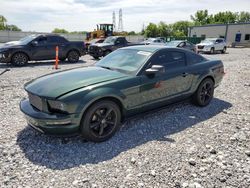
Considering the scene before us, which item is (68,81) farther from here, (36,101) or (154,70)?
(154,70)

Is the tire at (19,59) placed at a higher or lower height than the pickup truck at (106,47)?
lower

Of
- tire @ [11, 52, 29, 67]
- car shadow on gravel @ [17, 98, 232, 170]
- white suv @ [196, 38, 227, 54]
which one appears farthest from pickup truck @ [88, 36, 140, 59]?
car shadow on gravel @ [17, 98, 232, 170]

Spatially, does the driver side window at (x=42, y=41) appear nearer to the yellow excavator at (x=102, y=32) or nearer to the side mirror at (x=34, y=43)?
the side mirror at (x=34, y=43)

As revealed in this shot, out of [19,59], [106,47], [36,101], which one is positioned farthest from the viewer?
[106,47]

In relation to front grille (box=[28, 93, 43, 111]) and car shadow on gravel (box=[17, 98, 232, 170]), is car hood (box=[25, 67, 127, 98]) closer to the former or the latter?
front grille (box=[28, 93, 43, 111])

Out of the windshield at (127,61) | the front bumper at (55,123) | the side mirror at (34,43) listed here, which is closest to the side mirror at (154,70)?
the windshield at (127,61)

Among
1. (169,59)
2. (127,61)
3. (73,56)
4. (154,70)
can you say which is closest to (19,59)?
(73,56)

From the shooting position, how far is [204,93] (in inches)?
228

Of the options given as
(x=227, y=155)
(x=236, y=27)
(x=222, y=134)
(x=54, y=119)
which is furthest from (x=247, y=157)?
(x=236, y=27)

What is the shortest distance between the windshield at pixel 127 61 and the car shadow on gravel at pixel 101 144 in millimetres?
1056

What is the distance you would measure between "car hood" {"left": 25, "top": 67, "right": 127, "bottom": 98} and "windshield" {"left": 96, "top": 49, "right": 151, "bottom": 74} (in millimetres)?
236

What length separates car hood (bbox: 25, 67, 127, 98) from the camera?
→ 12.1 ft

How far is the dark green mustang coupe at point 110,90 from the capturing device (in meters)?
3.58

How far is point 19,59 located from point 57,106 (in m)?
9.39
